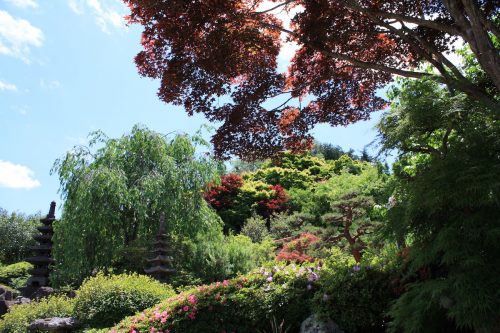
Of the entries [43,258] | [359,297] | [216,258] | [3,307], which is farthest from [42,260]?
[359,297]

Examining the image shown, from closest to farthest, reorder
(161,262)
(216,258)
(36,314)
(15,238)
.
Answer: (36,314) < (161,262) < (216,258) < (15,238)

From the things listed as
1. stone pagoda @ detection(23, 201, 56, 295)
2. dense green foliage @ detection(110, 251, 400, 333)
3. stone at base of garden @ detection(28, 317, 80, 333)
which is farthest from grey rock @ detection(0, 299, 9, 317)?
dense green foliage @ detection(110, 251, 400, 333)

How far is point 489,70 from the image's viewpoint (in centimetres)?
360

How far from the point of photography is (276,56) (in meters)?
5.52

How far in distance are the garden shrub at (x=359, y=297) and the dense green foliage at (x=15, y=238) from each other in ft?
66.2

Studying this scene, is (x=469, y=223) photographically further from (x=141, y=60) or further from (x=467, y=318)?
(x=141, y=60)

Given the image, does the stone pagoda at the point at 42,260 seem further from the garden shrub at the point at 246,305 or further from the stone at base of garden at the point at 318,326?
the stone at base of garden at the point at 318,326

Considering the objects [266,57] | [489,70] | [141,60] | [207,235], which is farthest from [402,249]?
[207,235]

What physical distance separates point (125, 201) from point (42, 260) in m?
2.96

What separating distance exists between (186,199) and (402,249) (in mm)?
8800

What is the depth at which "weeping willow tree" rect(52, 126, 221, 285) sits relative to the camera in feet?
37.3

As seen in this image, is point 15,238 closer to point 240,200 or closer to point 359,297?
point 240,200

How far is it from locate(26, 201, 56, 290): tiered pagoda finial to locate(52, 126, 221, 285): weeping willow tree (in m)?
0.27

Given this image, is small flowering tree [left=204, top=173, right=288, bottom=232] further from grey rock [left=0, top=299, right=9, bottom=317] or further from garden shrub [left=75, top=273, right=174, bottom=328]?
garden shrub [left=75, top=273, right=174, bottom=328]
